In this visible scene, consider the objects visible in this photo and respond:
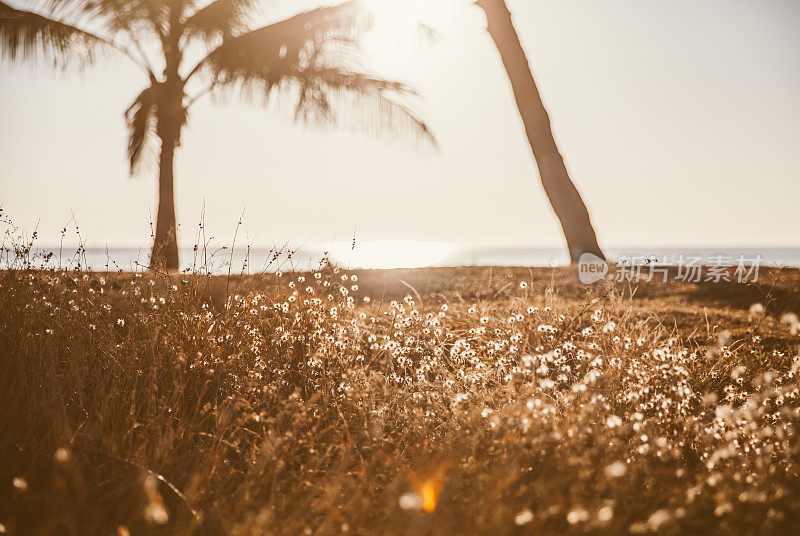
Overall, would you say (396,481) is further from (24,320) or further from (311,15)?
(311,15)

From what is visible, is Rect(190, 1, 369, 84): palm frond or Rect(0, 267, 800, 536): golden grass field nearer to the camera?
Rect(0, 267, 800, 536): golden grass field

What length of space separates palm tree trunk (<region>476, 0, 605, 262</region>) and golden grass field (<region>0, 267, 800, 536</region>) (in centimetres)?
259

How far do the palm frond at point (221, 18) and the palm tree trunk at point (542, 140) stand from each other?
4025mm

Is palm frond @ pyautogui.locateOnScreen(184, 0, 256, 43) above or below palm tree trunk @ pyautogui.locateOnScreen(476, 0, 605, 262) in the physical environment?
above

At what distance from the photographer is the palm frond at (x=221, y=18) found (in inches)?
352

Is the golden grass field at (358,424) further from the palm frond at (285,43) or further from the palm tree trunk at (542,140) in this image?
the palm frond at (285,43)

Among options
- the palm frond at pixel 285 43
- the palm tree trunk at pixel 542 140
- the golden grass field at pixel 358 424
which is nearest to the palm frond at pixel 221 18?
the palm frond at pixel 285 43

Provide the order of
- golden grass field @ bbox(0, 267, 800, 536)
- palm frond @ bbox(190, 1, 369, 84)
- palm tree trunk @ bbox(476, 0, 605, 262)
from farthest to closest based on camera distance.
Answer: palm frond @ bbox(190, 1, 369, 84), palm tree trunk @ bbox(476, 0, 605, 262), golden grass field @ bbox(0, 267, 800, 536)

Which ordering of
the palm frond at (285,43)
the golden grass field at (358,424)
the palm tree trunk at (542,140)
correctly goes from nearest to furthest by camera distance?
the golden grass field at (358,424), the palm tree trunk at (542,140), the palm frond at (285,43)

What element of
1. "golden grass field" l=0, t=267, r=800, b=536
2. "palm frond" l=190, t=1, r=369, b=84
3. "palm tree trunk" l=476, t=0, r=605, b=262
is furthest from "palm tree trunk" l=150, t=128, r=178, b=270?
"golden grass field" l=0, t=267, r=800, b=536

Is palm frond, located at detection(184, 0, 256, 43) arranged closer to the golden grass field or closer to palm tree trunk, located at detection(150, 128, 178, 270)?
palm tree trunk, located at detection(150, 128, 178, 270)

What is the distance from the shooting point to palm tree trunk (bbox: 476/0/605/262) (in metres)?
6.94

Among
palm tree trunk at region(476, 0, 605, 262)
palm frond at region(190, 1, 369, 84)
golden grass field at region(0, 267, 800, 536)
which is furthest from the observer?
palm frond at region(190, 1, 369, 84)

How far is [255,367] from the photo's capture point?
3045 millimetres
